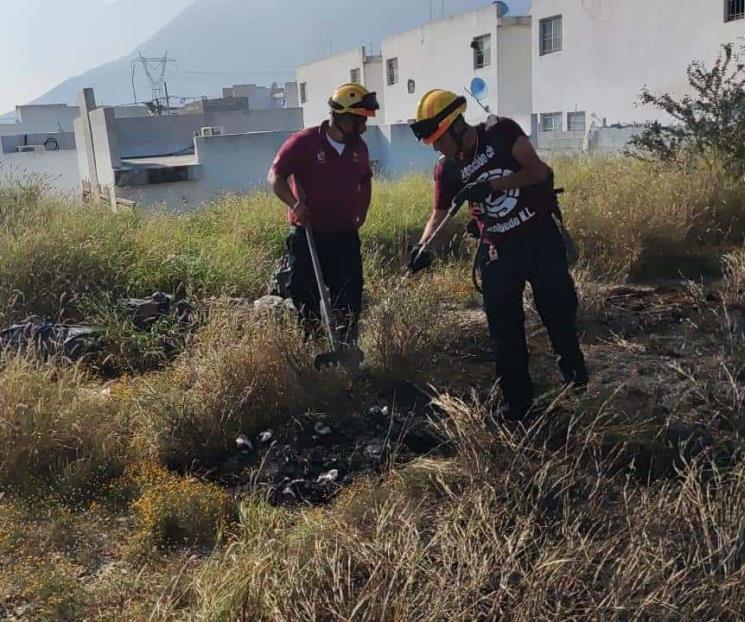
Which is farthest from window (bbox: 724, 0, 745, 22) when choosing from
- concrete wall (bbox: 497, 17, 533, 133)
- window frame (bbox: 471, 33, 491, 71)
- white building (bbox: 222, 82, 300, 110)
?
white building (bbox: 222, 82, 300, 110)

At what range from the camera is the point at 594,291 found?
602 centimetres

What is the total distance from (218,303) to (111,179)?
16.9 meters

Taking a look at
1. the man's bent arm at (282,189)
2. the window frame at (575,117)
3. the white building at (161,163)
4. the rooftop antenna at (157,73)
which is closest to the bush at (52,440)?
the man's bent arm at (282,189)

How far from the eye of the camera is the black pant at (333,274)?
4633 millimetres

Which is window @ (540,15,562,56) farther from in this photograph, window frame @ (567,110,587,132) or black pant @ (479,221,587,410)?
black pant @ (479,221,587,410)

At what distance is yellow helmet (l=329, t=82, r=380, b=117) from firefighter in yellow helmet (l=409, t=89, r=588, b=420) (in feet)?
2.58

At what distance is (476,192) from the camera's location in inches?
137

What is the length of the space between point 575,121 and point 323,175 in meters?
22.2

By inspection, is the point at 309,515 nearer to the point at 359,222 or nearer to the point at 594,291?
the point at 359,222

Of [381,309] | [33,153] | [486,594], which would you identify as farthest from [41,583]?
[33,153]

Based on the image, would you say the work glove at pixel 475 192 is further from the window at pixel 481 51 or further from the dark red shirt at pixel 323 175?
the window at pixel 481 51

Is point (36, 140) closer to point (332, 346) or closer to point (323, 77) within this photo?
point (323, 77)

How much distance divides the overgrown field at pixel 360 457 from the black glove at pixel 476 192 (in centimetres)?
96

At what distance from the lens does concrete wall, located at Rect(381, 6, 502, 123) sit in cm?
2942
